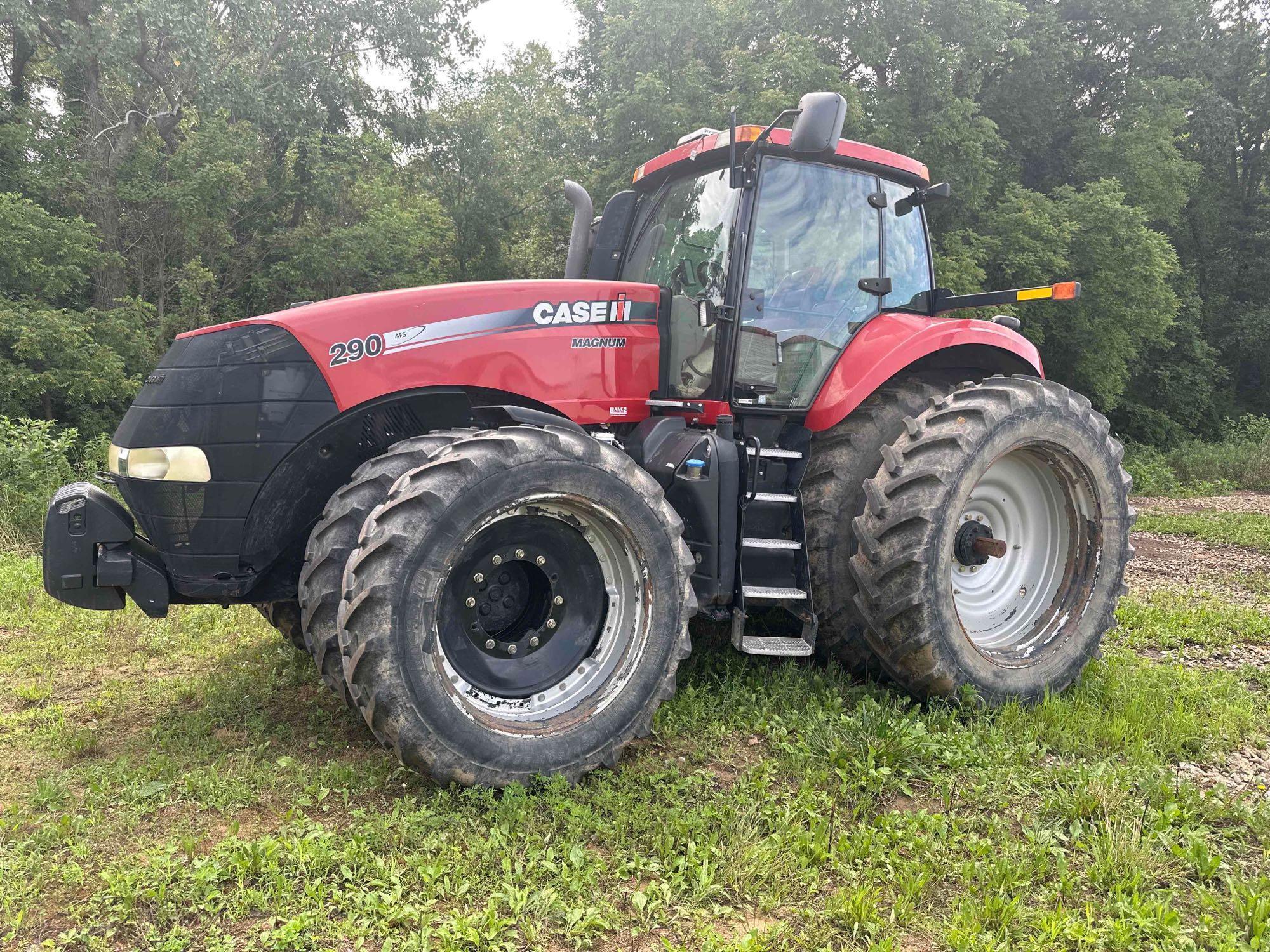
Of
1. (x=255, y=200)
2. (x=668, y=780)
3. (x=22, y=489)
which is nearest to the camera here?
(x=668, y=780)

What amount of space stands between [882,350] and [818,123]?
113 cm

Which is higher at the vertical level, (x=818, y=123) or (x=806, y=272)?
(x=818, y=123)

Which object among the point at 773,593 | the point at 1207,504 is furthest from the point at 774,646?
the point at 1207,504

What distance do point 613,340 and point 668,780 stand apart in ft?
6.28

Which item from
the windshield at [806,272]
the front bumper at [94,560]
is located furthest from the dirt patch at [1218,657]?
the front bumper at [94,560]

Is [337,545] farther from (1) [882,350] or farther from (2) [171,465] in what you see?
(1) [882,350]

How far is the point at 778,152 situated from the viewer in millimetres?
4180

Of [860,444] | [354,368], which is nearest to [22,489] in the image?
[354,368]

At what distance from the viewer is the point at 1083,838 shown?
2.85 meters

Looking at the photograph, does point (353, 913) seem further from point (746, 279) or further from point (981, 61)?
point (981, 61)

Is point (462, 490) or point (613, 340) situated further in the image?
point (613, 340)

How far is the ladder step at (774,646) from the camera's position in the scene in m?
3.70

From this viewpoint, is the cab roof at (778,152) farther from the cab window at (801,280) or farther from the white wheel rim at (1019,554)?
the white wheel rim at (1019,554)

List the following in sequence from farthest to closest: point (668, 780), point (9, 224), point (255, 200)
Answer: point (255, 200) < point (9, 224) < point (668, 780)
